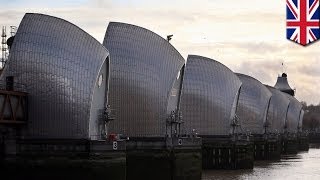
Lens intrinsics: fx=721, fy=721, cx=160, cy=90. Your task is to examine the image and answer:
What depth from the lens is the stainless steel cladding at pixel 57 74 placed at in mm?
58375

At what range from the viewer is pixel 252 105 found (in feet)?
419

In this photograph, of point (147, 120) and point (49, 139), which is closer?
point (49, 139)

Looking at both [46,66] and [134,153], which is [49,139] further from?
[134,153]

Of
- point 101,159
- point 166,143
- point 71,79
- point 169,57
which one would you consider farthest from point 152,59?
point 101,159

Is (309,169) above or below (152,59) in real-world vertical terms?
below

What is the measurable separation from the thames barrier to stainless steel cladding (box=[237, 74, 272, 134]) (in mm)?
31779

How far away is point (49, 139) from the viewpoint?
57.2m

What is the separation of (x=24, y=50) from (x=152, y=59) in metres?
19.9

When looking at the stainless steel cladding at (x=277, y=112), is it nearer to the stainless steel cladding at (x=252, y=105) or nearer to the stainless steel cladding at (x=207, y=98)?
the stainless steel cladding at (x=252, y=105)

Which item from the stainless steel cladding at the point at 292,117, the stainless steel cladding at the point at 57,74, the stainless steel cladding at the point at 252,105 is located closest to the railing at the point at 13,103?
the stainless steel cladding at the point at 57,74

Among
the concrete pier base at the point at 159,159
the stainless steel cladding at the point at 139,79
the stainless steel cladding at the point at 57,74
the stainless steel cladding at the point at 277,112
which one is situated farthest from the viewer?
the stainless steel cladding at the point at 277,112

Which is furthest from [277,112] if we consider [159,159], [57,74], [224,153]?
[57,74]

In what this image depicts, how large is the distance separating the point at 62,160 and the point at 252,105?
76521mm

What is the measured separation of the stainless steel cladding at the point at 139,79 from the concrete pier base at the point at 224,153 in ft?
58.2
